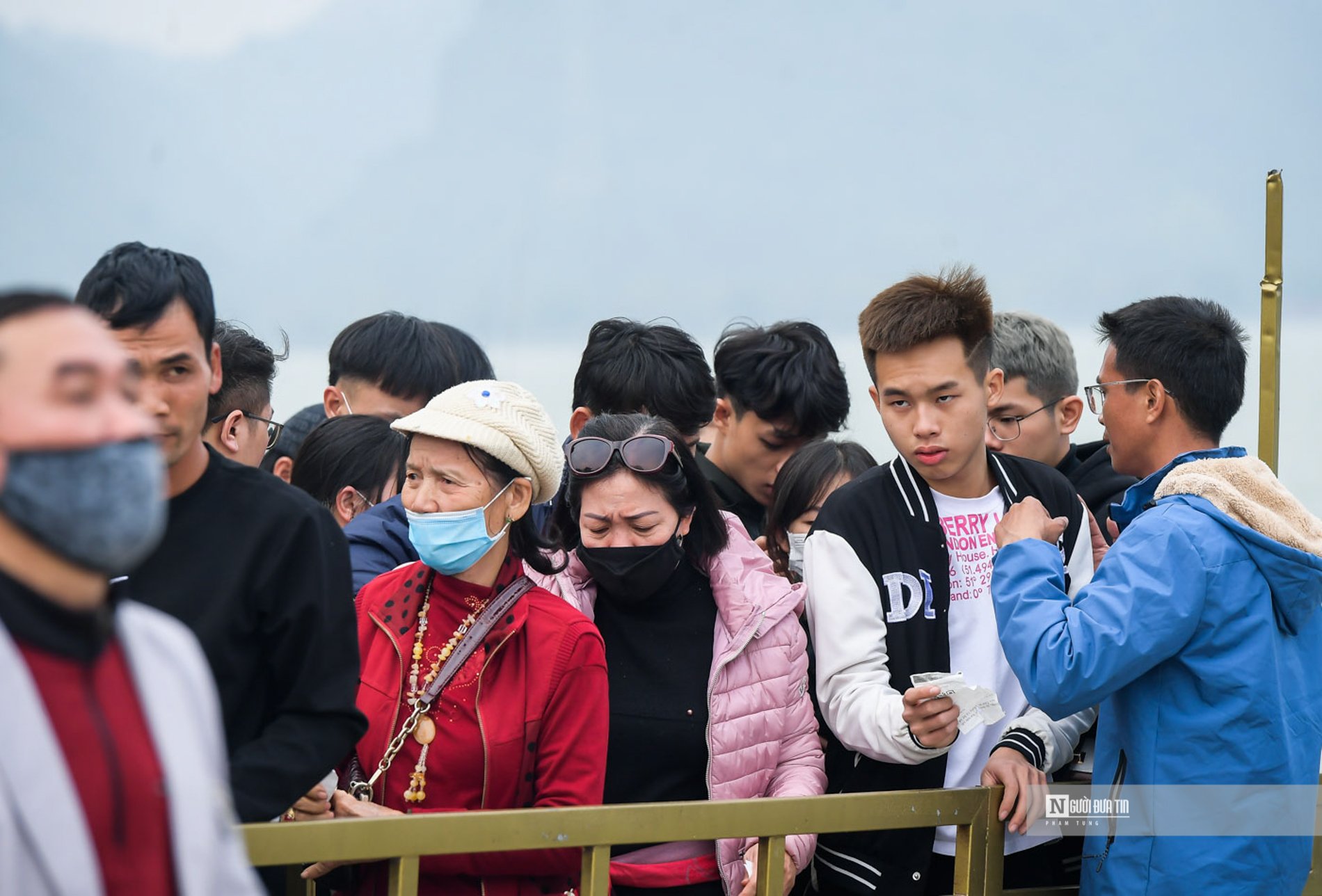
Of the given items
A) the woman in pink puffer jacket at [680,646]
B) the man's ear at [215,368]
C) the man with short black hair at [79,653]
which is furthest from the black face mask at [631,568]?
the man with short black hair at [79,653]

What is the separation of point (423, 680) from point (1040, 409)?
2.32m

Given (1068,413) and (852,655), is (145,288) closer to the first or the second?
(852,655)

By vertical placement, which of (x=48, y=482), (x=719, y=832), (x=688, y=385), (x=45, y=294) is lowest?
(x=719, y=832)

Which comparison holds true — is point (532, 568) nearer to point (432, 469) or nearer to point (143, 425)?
point (432, 469)

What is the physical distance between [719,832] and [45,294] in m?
1.49

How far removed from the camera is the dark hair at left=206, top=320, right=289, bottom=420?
3588 millimetres

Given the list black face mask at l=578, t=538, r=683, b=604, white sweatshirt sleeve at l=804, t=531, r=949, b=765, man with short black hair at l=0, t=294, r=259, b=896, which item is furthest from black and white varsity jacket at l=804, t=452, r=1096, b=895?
man with short black hair at l=0, t=294, r=259, b=896

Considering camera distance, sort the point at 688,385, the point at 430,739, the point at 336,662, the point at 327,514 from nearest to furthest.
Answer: the point at 336,662
the point at 327,514
the point at 430,739
the point at 688,385

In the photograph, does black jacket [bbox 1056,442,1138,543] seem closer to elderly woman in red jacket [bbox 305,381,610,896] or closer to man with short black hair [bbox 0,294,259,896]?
elderly woman in red jacket [bbox 305,381,610,896]

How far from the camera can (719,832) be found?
215 cm

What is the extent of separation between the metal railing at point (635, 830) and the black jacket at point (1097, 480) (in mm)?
1409

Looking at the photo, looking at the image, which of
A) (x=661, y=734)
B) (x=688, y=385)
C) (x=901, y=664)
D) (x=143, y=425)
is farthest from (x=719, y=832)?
(x=688, y=385)

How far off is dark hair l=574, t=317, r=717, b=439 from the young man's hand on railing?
1.33m

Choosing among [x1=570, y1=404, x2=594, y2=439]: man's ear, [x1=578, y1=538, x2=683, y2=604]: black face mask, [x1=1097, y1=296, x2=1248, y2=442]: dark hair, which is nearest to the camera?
[x1=578, y1=538, x2=683, y2=604]: black face mask
